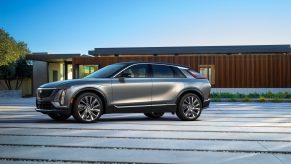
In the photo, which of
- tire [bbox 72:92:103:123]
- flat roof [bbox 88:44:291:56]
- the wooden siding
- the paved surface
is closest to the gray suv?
tire [bbox 72:92:103:123]

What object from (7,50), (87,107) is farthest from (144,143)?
(7,50)

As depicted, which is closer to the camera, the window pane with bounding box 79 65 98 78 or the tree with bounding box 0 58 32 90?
the window pane with bounding box 79 65 98 78

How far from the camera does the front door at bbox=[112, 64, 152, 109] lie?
12.1m

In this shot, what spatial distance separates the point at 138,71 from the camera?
41.7 ft

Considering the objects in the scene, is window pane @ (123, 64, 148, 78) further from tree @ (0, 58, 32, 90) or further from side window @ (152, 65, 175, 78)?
tree @ (0, 58, 32, 90)

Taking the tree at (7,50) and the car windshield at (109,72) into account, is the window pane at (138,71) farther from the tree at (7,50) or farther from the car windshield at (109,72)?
the tree at (7,50)

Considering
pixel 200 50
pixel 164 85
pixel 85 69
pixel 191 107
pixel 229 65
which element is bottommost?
pixel 191 107

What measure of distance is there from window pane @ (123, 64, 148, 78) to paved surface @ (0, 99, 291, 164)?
1.92 meters

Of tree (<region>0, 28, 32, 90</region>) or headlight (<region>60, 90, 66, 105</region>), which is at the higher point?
tree (<region>0, 28, 32, 90</region>)

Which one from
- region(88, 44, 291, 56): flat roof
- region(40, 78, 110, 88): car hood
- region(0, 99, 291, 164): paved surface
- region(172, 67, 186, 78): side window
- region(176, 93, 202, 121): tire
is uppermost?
region(88, 44, 291, 56): flat roof

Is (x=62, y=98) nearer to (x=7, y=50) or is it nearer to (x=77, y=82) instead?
(x=77, y=82)

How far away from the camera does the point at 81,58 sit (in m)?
38.6

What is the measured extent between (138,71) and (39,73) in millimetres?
32857

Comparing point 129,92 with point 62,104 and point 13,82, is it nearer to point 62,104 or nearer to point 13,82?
point 62,104
